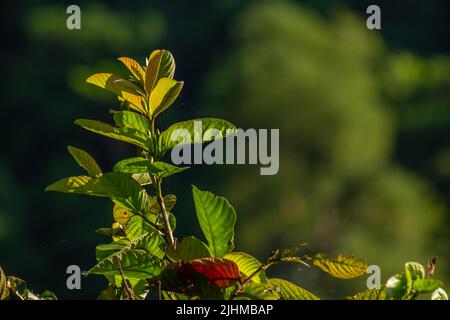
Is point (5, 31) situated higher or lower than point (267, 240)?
higher

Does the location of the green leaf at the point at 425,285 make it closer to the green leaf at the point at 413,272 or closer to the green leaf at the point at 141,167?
the green leaf at the point at 413,272

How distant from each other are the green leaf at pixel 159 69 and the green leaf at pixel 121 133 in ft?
0.12

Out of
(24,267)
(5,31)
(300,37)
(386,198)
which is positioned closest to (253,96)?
(300,37)

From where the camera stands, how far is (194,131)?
938 mm

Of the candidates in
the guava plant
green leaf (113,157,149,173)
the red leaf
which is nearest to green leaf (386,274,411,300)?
the guava plant

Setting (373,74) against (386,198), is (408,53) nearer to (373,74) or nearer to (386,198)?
(373,74)

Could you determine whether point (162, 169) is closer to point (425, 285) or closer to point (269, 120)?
point (425, 285)

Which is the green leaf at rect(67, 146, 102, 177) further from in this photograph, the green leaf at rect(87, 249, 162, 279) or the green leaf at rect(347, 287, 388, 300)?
the green leaf at rect(347, 287, 388, 300)

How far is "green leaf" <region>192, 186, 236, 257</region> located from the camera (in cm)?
90

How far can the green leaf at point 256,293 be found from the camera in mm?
821

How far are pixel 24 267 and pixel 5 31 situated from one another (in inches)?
400

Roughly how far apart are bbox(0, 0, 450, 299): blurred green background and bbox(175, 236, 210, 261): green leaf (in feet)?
65.2

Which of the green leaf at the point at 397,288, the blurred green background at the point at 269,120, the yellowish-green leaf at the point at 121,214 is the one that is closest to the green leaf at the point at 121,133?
the yellowish-green leaf at the point at 121,214

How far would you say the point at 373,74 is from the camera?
30.4 m
